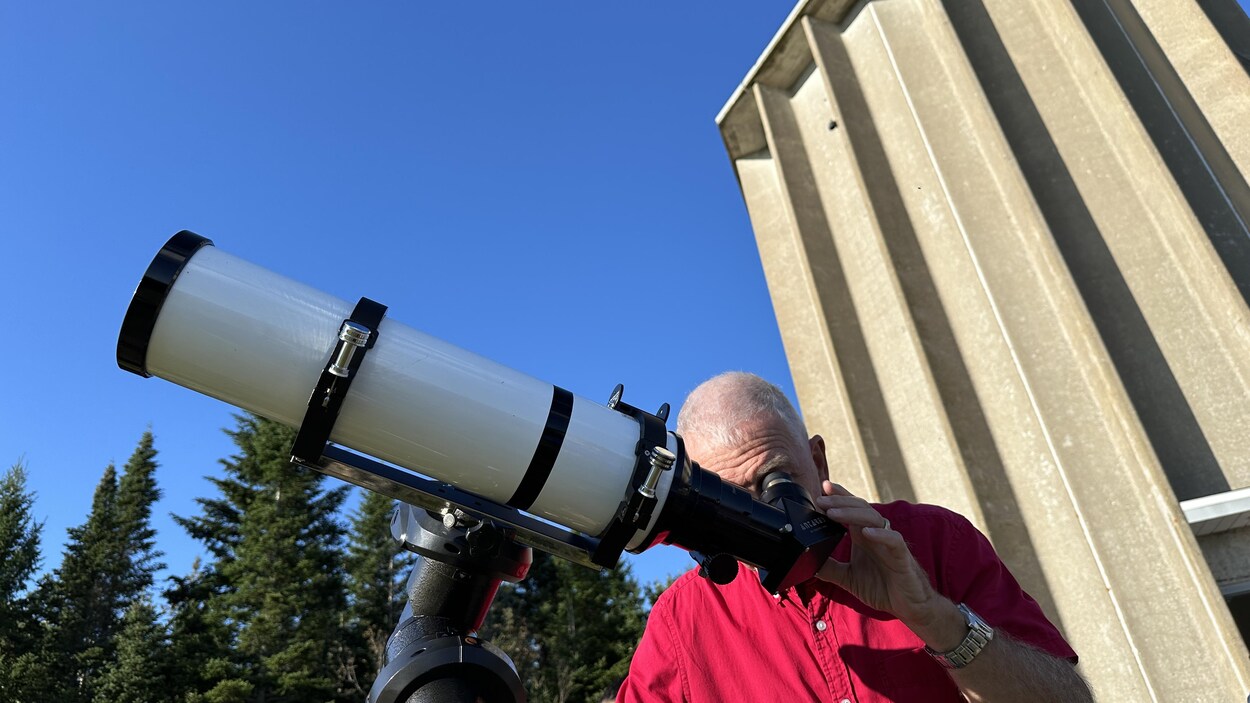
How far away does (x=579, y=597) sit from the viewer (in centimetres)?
3047

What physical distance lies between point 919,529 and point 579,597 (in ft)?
99.4

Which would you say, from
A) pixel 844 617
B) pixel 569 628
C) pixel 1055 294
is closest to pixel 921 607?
pixel 844 617

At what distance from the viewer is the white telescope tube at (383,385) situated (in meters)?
1.23

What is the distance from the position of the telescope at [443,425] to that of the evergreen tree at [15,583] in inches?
988

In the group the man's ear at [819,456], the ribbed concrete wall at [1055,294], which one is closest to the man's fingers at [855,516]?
the man's ear at [819,456]

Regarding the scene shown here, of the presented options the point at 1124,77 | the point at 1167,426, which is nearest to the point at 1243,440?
the point at 1167,426

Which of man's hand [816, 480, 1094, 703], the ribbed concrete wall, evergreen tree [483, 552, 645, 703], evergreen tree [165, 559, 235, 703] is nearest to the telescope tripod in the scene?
man's hand [816, 480, 1094, 703]

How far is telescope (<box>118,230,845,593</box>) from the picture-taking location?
123 cm

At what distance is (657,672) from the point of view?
6.44ft

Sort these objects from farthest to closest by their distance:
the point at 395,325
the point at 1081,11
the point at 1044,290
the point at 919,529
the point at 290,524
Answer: the point at 290,524 → the point at 1081,11 → the point at 1044,290 → the point at 919,529 → the point at 395,325

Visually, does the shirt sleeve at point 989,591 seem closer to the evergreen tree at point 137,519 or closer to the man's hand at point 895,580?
the man's hand at point 895,580

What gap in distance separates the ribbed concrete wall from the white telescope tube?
5347 millimetres

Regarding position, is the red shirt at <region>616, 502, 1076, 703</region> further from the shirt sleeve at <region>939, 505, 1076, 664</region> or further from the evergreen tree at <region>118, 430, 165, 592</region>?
the evergreen tree at <region>118, 430, 165, 592</region>

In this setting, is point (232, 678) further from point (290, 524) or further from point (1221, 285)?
point (1221, 285)
